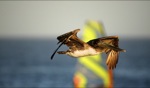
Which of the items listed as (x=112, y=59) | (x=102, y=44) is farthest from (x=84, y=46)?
(x=112, y=59)

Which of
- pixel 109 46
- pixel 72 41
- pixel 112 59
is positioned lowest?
A: pixel 112 59

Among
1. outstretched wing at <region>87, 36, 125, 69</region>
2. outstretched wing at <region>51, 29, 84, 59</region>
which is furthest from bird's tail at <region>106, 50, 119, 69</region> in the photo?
Answer: outstretched wing at <region>51, 29, 84, 59</region>

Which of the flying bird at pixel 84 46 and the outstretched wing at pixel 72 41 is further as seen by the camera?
the outstretched wing at pixel 72 41

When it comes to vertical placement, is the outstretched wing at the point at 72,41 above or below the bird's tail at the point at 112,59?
above

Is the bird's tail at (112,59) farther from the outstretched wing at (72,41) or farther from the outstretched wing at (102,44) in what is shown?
the outstretched wing at (72,41)

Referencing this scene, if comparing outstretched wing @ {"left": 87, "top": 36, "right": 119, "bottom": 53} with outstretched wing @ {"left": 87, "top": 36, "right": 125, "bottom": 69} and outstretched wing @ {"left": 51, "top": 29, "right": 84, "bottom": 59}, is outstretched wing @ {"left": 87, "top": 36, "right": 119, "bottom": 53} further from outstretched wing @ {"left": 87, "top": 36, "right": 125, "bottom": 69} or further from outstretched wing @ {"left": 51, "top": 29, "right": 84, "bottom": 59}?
outstretched wing @ {"left": 51, "top": 29, "right": 84, "bottom": 59}

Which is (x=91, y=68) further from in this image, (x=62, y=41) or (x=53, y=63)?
(x=53, y=63)

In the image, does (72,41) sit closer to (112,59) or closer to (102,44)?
(102,44)

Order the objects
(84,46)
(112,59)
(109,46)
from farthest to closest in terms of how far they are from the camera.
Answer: (112,59)
(109,46)
(84,46)

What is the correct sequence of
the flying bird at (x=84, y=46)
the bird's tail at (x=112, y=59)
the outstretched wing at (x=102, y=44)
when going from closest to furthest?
1. the flying bird at (x=84, y=46)
2. the outstretched wing at (x=102, y=44)
3. the bird's tail at (x=112, y=59)

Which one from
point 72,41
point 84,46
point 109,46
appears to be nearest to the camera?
point 84,46

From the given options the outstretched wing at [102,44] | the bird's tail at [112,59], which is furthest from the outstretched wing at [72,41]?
the bird's tail at [112,59]
